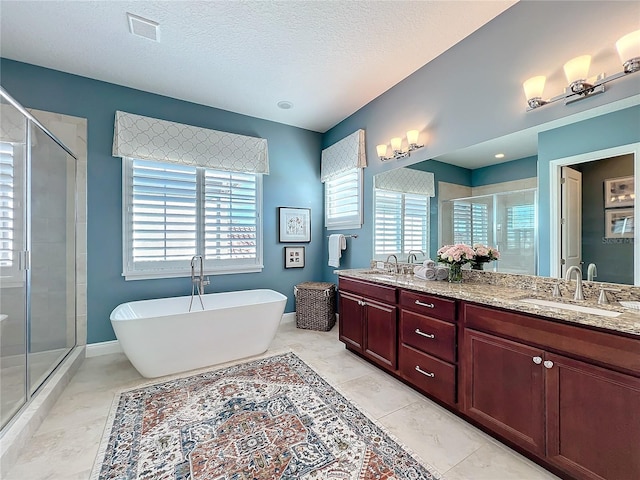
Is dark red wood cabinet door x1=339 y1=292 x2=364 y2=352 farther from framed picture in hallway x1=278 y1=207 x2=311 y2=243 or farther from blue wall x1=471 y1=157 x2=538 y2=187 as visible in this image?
blue wall x1=471 y1=157 x2=538 y2=187

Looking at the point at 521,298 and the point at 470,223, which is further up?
the point at 470,223

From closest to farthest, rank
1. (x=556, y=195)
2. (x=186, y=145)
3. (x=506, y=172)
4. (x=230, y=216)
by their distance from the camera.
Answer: (x=556, y=195), (x=506, y=172), (x=186, y=145), (x=230, y=216)

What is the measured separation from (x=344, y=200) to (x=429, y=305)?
85.5 inches

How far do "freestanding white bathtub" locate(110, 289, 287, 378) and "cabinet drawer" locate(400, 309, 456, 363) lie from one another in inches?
51.1

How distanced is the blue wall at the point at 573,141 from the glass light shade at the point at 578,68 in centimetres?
26

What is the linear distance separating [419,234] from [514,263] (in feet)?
3.01

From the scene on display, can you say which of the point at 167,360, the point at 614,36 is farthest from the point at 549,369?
the point at 167,360

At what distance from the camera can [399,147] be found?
9.64ft

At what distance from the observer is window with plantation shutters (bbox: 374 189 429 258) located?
2824 mm

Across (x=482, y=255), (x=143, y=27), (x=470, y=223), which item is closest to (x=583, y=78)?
(x=470, y=223)

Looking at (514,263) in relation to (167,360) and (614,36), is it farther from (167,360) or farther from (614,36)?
(167,360)

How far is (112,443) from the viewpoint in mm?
1655

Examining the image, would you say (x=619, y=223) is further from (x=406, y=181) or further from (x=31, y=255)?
(x=31, y=255)

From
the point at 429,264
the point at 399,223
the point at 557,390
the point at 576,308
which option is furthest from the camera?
the point at 399,223
